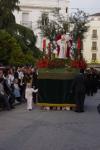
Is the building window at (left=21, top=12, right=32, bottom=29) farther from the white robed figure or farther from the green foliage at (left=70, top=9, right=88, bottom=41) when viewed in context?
the white robed figure

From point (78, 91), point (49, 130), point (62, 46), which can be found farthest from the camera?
point (62, 46)

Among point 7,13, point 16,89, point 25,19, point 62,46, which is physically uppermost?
point 7,13

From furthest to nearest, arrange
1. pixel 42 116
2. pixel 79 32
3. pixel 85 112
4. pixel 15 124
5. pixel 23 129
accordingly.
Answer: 1. pixel 79 32
2. pixel 85 112
3. pixel 42 116
4. pixel 15 124
5. pixel 23 129

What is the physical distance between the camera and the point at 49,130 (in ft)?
52.2

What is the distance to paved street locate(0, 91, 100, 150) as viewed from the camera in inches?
509

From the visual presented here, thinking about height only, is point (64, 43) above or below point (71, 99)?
above

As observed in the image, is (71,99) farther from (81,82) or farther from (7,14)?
(7,14)

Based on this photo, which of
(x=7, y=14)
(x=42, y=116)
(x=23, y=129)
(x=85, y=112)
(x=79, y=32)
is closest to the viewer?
(x=23, y=129)

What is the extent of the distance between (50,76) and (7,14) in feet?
73.7

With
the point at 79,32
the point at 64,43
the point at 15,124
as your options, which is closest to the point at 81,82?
the point at 64,43

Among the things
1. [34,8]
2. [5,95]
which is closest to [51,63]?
[5,95]

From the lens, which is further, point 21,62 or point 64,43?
point 21,62

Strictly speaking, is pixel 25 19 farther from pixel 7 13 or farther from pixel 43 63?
pixel 43 63

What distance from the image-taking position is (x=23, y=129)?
1598 cm
